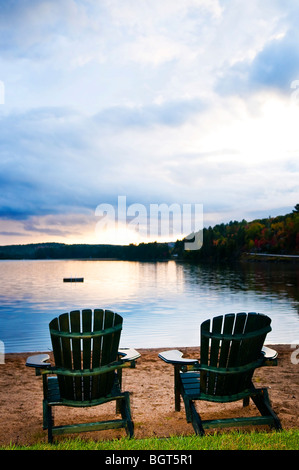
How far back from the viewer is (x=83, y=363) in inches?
146

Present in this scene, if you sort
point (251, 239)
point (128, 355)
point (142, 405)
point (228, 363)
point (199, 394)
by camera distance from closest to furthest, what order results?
point (228, 363) → point (199, 394) → point (128, 355) → point (142, 405) → point (251, 239)

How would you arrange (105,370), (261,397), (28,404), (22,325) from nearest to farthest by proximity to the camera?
(105,370) → (261,397) → (28,404) → (22,325)

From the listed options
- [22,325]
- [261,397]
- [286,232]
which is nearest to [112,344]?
[261,397]

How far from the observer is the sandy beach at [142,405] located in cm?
399

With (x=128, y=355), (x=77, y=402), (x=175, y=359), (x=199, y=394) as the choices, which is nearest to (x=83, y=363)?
(x=77, y=402)

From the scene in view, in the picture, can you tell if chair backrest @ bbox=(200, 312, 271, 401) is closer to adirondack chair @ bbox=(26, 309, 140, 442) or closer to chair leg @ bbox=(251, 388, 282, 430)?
chair leg @ bbox=(251, 388, 282, 430)

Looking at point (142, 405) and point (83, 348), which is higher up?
point (83, 348)

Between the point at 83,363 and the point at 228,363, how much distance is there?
1.38 m

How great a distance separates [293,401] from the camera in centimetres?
480

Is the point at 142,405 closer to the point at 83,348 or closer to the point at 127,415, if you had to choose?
the point at 127,415

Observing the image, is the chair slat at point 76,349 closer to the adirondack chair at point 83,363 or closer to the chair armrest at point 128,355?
the adirondack chair at point 83,363

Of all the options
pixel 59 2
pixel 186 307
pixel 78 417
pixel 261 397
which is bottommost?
pixel 186 307
